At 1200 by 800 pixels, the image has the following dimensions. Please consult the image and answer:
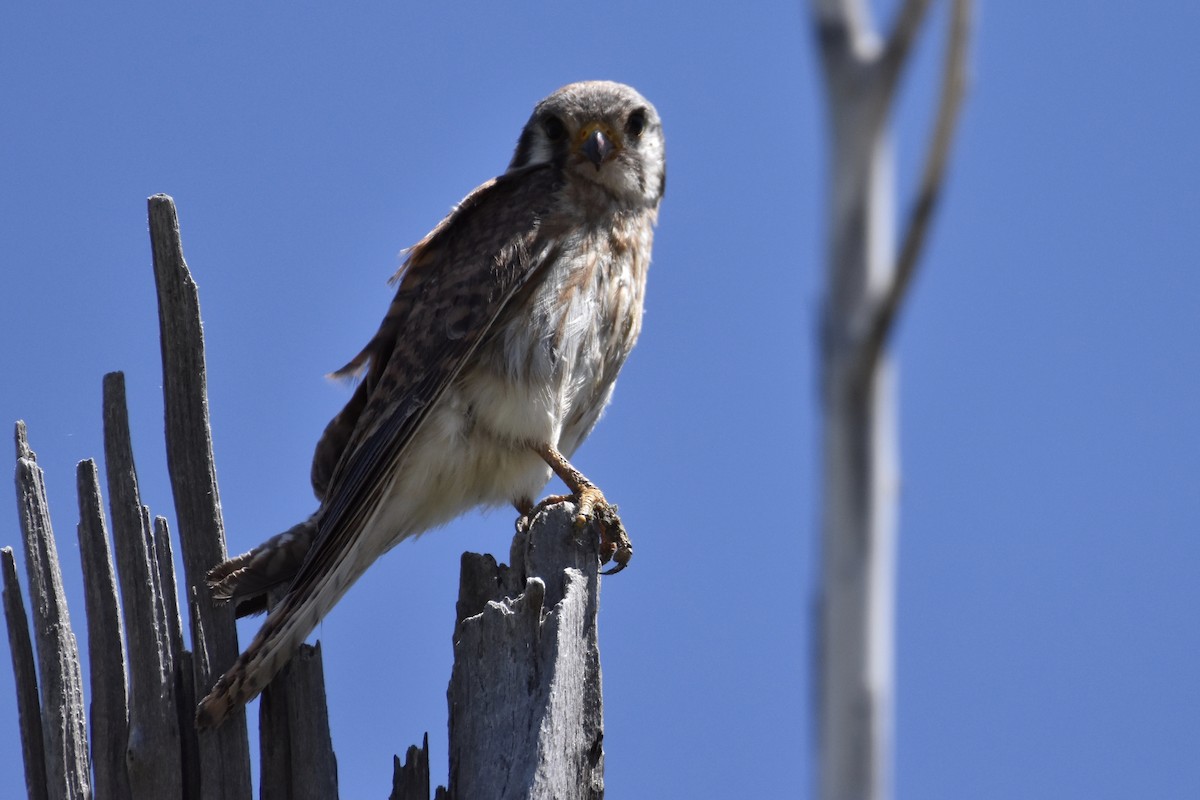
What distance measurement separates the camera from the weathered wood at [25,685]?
3412 mm

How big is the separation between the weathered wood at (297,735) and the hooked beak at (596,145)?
2.19 m

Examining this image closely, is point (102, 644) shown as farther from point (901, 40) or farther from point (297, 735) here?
point (901, 40)

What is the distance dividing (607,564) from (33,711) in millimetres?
1662

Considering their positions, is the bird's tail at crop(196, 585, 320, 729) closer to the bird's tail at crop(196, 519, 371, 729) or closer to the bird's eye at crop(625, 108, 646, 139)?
the bird's tail at crop(196, 519, 371, 729)

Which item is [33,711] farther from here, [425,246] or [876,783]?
[876,783]

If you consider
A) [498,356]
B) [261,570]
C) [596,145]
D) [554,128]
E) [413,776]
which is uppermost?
[554,128]

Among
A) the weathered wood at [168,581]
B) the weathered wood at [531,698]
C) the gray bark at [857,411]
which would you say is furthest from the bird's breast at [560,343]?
the gray bark at [857,411]

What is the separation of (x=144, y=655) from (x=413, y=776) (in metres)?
0.70

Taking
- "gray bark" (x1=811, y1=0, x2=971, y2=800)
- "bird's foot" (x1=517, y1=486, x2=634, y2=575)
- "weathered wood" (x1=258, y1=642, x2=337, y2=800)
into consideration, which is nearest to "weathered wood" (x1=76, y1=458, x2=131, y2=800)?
"weathered wood" (x1=258, y1=642, x2=337, y2=800)

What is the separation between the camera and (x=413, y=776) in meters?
3.40

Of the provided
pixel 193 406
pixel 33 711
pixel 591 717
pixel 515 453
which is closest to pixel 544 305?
pixel 515 453

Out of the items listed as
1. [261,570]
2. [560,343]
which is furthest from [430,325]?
[261,570]

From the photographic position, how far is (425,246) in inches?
206

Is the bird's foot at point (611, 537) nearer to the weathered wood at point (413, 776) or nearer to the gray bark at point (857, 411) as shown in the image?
the weathered wood at point (413, 776)
